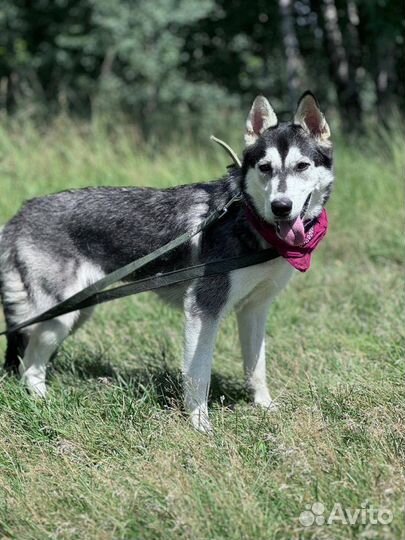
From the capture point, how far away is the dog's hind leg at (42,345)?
4.41 meters

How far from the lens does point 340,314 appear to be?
5.57 m

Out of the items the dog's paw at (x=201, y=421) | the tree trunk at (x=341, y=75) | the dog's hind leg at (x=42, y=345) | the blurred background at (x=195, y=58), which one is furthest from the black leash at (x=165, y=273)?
the tree trunk at (x=341, y=75)

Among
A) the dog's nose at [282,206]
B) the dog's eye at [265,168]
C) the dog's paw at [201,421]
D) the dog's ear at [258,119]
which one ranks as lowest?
the dog's paw at [201,421]

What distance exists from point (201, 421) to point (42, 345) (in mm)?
1287

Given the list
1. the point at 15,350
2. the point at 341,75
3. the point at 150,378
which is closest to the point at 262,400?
the point at 150,378

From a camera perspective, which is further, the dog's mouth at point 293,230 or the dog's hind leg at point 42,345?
the dog's hind leg at point 42,345

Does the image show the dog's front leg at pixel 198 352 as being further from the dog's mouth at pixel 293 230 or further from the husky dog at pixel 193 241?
the dog's mouth at pixel 293 230

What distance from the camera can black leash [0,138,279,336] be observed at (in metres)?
3.85

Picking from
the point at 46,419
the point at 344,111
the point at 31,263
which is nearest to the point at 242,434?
the point at 46,419

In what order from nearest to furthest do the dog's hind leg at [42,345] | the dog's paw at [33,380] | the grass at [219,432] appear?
1. the grass at [219,432]
2. the dog's paw at [33,380]
3. the dog's hind leg at [42,345]

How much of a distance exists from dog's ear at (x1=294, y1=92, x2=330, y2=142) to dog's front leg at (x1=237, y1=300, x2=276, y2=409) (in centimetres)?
106

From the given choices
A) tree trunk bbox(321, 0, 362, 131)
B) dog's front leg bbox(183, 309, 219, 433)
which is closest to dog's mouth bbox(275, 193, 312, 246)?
dog's front leg bbox(183, 309, 219, 433)

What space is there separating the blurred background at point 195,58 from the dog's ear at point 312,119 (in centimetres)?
633

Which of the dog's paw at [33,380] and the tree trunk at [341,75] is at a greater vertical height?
the tree trunk at [341,75]
